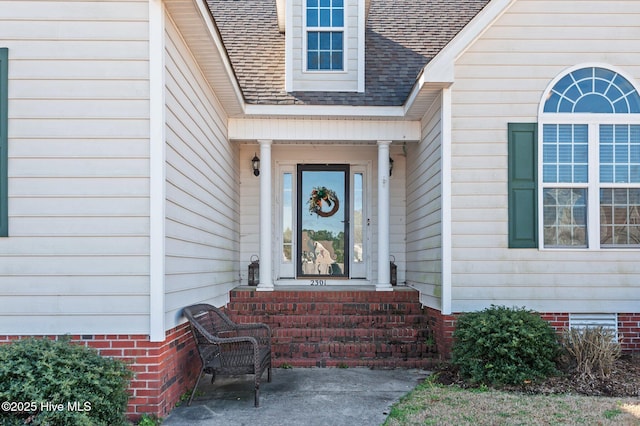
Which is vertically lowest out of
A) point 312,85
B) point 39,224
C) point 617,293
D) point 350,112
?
point 617,293

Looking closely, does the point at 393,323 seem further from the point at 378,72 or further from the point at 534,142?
the point at 378,72

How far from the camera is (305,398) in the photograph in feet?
17.5

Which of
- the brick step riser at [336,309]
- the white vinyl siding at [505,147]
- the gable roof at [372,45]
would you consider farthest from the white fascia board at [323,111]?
the brick step riser at [336,309]

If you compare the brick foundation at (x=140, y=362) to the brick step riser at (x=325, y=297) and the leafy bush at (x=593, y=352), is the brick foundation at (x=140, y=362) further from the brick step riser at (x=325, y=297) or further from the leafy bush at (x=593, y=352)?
the leafy bush at (x=593, y=352)

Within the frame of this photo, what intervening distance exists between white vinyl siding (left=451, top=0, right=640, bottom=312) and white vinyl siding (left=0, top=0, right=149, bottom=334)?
372cm

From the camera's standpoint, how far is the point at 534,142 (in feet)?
21.5

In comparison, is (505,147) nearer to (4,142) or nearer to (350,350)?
(350,350)

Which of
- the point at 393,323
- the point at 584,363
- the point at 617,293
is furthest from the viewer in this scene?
the point at 393,323

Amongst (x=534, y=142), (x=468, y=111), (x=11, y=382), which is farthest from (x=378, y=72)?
(x=11, y=382)

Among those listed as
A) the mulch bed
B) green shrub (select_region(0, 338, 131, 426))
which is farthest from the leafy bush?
green shrub (select_region(0, 338, 131, 426))

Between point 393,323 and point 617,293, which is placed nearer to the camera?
point 617,293

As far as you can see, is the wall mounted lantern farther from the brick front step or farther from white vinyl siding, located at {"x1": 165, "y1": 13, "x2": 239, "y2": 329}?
the brick front step

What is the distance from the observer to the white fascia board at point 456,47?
6312 millimetres

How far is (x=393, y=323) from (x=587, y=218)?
9.04 ft
